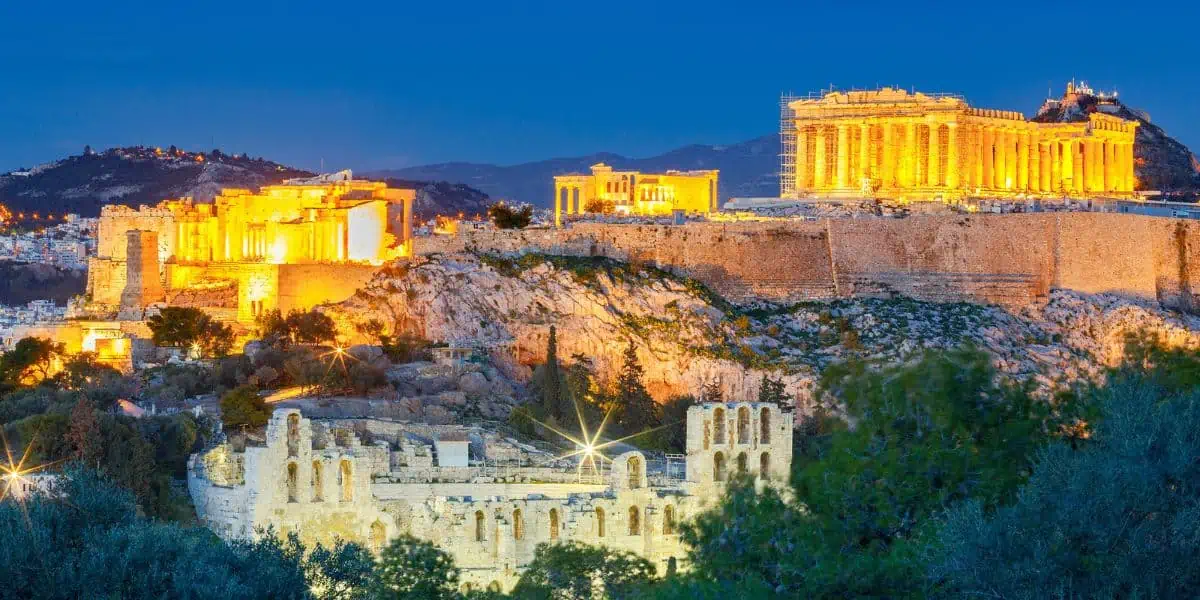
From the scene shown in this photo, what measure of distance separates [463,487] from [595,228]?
27.2m

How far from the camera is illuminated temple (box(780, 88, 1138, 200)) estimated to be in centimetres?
7369

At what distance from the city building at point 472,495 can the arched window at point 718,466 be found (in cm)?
2

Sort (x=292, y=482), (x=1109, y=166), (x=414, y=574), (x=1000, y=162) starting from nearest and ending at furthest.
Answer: (x=414, y=574) < (x=292, y=482) < (x=1000, y=162) < (x=1109, y=166)

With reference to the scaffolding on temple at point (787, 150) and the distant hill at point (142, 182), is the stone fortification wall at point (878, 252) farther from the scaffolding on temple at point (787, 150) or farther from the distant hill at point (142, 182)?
the distant hill at point (142, 182)

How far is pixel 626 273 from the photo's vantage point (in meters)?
62.0

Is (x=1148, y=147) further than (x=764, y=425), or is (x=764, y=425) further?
(x=1148, y=147)

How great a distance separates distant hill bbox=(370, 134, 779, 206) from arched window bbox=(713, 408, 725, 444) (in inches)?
3500

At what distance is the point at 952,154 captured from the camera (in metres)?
73.8

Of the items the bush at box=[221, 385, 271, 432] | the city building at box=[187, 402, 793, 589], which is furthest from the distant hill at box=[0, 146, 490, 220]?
the city building at box=[187, 402, 793, 589]

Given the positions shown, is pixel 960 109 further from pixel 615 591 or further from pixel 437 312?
pixel 615 591

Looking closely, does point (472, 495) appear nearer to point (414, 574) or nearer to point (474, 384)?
point (414, 574)

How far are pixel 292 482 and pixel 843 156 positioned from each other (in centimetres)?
4199

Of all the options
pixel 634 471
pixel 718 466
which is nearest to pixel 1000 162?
pixel 718 466

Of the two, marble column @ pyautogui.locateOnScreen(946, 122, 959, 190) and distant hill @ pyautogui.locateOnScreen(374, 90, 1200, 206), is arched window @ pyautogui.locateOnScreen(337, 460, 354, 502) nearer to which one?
marble column @ pyautogui.locateOnScreen(946, 122, 959, 190)
